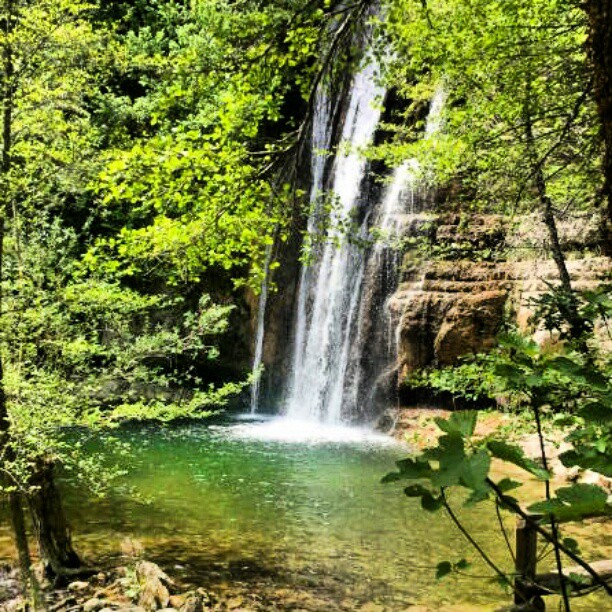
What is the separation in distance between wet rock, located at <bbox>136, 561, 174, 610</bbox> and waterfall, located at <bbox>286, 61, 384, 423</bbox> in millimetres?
9313

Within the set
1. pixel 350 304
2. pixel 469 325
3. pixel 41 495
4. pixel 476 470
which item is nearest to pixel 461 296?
pixel 469 325

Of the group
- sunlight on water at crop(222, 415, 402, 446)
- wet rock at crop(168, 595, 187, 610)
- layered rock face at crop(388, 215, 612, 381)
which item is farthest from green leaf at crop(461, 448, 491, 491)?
sunlight on water at crop(222, 415, 402, 446)

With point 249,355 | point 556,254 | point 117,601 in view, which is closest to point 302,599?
point 117,601

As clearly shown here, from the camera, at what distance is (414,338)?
13.0 metres

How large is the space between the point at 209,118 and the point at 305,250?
1083mm

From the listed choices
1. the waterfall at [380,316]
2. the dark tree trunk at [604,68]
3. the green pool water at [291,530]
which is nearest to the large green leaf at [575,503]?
the dark tree trunk at [604,68]

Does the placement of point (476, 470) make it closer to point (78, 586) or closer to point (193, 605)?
point (193, 605)

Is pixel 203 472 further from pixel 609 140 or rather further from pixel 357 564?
pixel 609 140

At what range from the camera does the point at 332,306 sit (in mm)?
15828

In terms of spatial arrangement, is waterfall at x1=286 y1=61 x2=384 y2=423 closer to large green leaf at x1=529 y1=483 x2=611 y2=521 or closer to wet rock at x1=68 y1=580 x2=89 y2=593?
wet rock at x1=68 y1=580 x2=89 y2=593

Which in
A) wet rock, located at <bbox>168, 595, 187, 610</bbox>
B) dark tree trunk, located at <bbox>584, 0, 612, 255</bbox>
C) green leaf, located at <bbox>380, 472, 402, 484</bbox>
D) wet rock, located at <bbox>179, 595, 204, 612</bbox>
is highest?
dark tree trunk, located at <bbox>584, 0, 612, 255</bbox>

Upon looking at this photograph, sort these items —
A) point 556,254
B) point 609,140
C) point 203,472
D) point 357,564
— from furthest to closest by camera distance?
point 203,472 → point 556,254 → point 357,564 → point 609,140

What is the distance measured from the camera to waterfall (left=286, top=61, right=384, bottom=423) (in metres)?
15.2

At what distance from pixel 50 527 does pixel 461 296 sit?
926 centimetres
